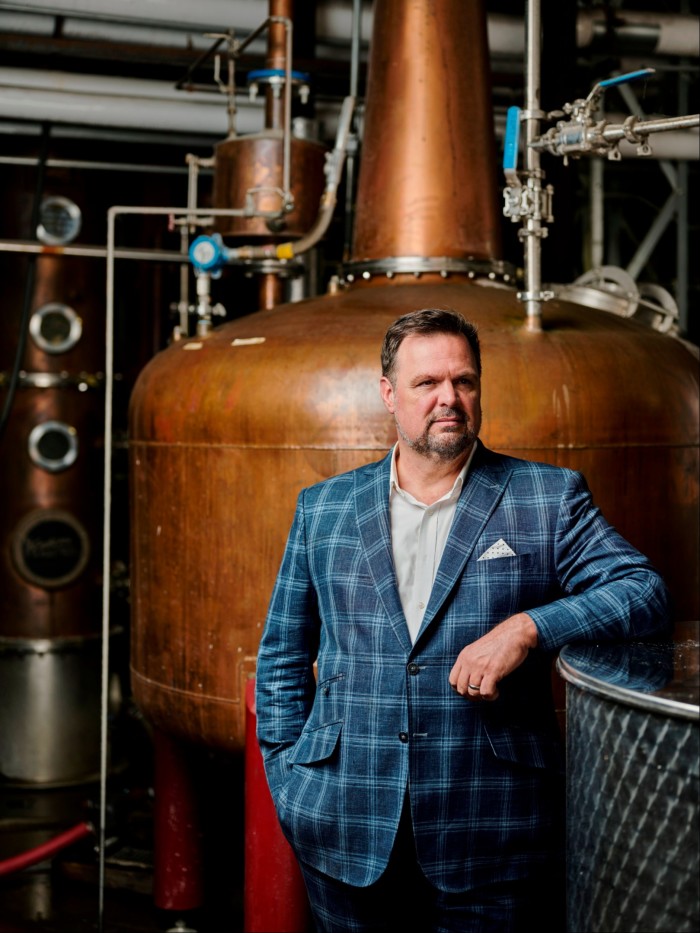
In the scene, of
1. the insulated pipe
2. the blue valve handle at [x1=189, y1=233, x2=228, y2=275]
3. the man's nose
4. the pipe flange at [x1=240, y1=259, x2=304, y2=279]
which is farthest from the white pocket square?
the insulated pipe

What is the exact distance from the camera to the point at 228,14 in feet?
15.7

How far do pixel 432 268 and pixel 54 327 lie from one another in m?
2.53

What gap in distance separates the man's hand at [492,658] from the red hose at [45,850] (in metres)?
3.05

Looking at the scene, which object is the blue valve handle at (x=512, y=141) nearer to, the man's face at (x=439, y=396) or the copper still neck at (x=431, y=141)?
the copper still neck at (x=431, y=141)

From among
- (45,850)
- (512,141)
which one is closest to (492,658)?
(512,141)

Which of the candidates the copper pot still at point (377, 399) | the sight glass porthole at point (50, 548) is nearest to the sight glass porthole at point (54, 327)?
the sight glass porthole at point (50, 548)

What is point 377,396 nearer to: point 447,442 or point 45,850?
point 447,442

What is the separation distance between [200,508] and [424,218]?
114 centimetres

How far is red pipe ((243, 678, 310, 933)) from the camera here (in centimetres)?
302

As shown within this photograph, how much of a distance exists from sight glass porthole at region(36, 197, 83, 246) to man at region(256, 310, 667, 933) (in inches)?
149

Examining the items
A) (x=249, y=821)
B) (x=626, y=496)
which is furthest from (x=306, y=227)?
(x=249, y=821)

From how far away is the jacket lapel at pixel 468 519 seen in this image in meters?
1.96

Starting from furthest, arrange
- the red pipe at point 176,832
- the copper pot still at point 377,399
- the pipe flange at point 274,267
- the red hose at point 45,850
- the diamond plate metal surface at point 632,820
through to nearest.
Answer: the red hose at point 45,850 < the pipe flange at point 274,267 < the red pipe at point 176,832 < the copper pot still at point 377,399 < the diamond plate metal surface at point 632,820

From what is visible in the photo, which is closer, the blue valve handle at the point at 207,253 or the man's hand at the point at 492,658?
the man's hand at the point at 492,658
